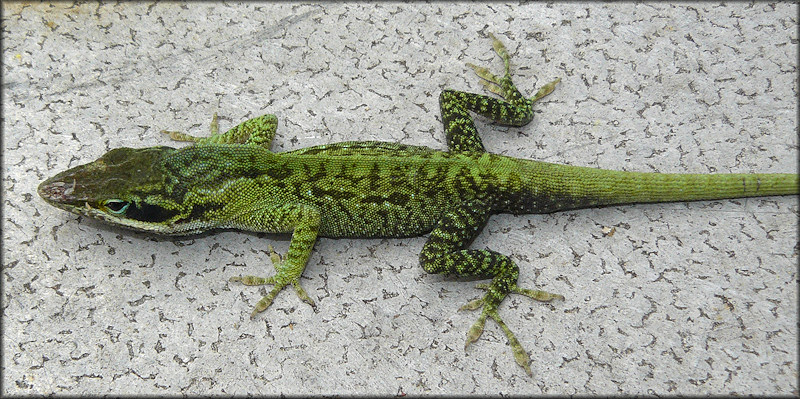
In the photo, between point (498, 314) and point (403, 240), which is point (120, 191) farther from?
point (498, 314)

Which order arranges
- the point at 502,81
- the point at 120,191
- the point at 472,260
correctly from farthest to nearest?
1. the point at 502,81
2. the point at 472,260
3. the point at 120,191

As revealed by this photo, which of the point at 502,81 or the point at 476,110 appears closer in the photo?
the point at 476,110

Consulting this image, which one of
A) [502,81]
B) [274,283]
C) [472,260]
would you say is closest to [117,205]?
[274,283]

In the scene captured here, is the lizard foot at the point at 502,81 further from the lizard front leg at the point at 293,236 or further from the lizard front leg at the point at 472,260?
the lizard front leg at the point at 293,236

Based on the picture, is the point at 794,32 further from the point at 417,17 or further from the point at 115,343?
the point at 115,343

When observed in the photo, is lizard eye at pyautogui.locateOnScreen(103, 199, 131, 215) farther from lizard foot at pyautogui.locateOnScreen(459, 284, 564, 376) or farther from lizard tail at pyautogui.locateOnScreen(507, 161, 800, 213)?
lizard tail at pyautogui.locateOnScreen(507, 161, 800, 213)

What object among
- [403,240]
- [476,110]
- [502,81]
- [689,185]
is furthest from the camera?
[502,81]
